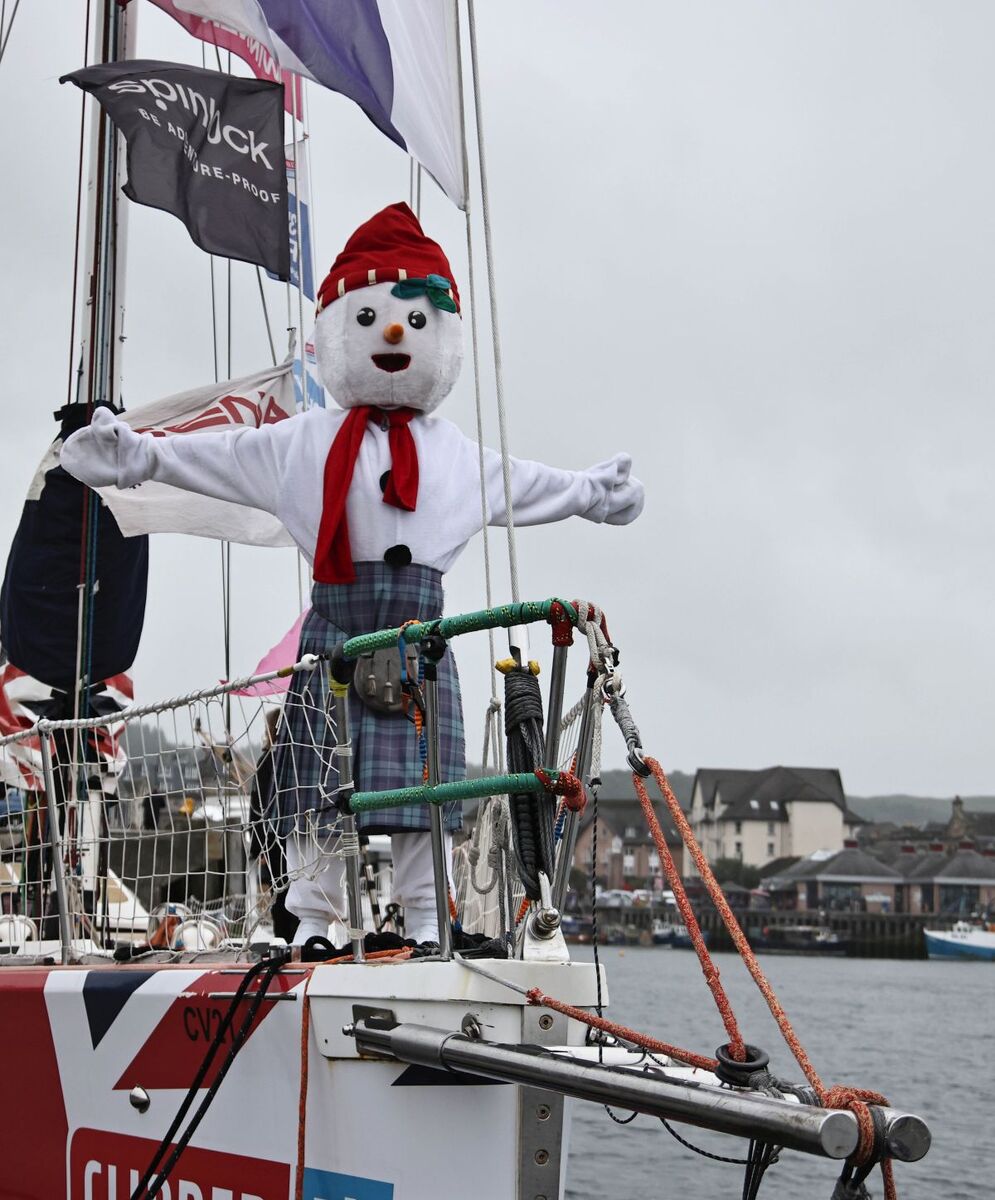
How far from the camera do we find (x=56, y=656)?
702cm

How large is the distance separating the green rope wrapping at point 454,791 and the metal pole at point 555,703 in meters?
→ 0.11

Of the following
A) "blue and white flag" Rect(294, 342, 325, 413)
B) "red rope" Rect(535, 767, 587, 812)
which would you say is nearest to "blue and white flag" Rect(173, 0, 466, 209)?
"blue and white flag" Rect(294, 342, 325, 413)

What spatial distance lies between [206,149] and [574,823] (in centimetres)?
400

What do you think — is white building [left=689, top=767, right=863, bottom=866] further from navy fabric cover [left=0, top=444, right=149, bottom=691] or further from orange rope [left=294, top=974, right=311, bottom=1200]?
orange rope [left=294, top=974, right=311, bottom=1200]

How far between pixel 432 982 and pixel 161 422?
3.91 meters

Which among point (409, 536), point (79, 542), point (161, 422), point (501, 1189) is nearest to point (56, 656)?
point (79, 542)

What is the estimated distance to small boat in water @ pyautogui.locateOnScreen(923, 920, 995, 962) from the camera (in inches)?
3543

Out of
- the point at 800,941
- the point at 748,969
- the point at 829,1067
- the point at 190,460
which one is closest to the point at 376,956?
the point at 748,969

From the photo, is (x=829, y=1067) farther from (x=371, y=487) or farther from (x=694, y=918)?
(x=694, y=918)

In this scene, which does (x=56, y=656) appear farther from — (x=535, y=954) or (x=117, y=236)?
(x=535, y=954)

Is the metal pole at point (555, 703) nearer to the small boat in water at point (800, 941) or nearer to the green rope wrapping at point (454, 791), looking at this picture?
the green rope wrapping at point (454, 791)

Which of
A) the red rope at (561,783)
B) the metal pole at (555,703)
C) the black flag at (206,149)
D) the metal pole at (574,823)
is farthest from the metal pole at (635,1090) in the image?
the black flag at (206,149)

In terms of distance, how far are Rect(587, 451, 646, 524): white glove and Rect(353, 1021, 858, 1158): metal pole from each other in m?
2.34

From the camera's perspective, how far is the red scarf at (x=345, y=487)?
191 inches
